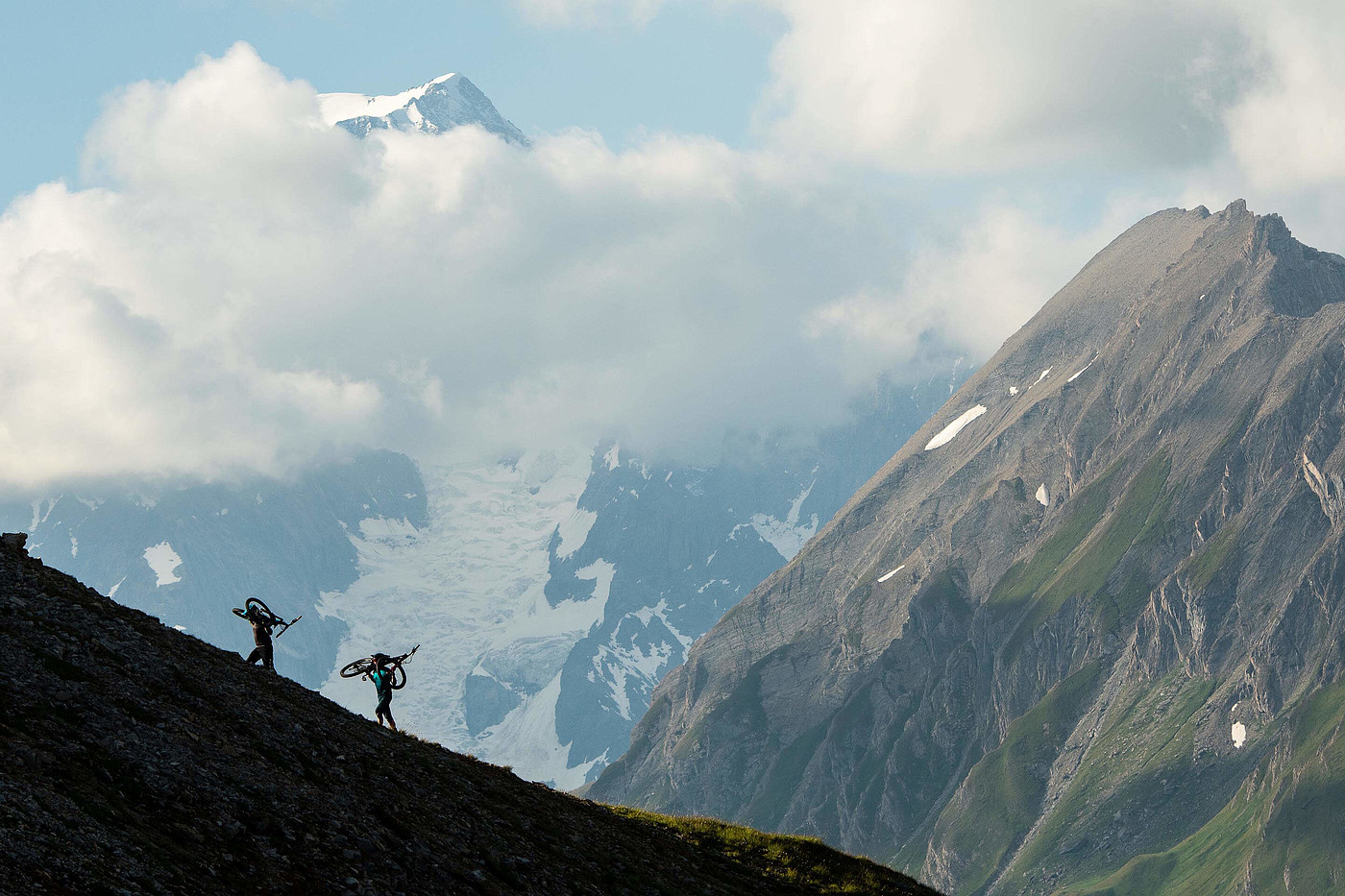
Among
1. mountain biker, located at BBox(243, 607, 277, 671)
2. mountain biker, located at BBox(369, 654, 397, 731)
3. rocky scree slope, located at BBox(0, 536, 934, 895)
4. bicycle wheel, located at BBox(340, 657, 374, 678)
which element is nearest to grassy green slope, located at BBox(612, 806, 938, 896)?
rocky scree slope, located at BBox(0, 536, 934, 895)

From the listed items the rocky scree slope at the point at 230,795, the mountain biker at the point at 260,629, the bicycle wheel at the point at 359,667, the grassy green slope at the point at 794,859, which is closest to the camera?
the rocky scree slope at the point at 230,795

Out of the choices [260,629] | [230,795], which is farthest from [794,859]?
[230,795]

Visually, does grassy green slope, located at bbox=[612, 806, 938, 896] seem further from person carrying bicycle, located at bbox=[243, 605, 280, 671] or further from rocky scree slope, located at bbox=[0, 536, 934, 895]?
person carrying bicycle, located at bbox=[243, 605, 280, 671]

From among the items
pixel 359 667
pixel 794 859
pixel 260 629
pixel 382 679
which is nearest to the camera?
pixel 260 629

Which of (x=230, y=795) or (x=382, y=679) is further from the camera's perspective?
(x=382, y=679)

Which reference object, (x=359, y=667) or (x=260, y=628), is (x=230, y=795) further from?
(x=359, y=667)

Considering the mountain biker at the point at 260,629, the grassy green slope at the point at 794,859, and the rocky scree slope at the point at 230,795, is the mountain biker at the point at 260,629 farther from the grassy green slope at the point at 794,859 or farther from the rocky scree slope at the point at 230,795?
the grassy green slope at the point at 794,859

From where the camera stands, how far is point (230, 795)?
3562 centimetres

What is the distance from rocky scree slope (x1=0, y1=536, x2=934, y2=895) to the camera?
3062 centimetres

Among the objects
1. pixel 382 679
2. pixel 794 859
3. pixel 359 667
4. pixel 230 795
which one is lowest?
pixel 230 795

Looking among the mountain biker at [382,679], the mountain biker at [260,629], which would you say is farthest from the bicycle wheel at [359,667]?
the mountain biker at [260,629]

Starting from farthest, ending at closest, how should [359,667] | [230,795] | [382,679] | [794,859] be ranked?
[359,667] → [794,859] → [382,679] → [230,795]

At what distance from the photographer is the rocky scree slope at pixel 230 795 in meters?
30.6

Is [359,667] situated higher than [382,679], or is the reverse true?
[359,667]
